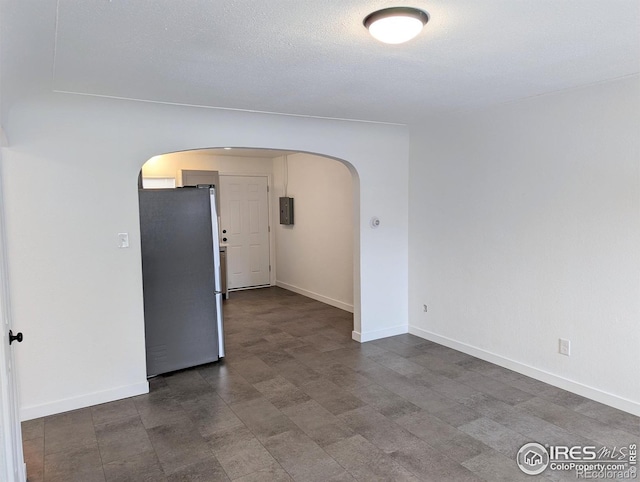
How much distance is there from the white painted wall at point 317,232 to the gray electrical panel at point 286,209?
0.09m

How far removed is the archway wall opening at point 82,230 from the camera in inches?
127

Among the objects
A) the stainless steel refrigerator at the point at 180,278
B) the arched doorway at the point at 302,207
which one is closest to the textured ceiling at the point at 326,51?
the stainless steel refrigerator at the point at 180,278

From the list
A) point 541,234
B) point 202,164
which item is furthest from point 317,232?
point 541,234

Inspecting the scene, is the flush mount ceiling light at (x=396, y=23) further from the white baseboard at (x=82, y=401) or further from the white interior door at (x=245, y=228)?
the white interior door at (x=245, y=228)

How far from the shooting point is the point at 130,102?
3.51 meters

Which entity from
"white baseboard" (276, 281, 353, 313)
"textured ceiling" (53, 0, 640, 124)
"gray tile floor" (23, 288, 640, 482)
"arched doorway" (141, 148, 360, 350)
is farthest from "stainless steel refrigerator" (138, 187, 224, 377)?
"white baseboard" (276, 281, 353, 313)

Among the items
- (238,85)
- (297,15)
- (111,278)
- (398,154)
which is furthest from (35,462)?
(398,154)

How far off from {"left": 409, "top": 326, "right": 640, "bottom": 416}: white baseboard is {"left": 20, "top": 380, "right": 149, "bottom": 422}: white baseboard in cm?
303

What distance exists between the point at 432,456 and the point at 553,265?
6.31 ft

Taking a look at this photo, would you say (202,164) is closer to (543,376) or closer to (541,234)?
(541,234)

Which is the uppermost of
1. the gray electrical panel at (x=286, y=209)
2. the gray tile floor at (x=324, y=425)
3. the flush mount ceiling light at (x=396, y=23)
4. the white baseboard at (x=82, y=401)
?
the flush mount ceiling light at (x=396, y=23)

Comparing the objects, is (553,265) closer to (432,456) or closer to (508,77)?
(508,77)

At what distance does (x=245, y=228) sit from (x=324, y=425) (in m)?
5.17

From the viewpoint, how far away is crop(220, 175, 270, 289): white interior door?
7.67 m
